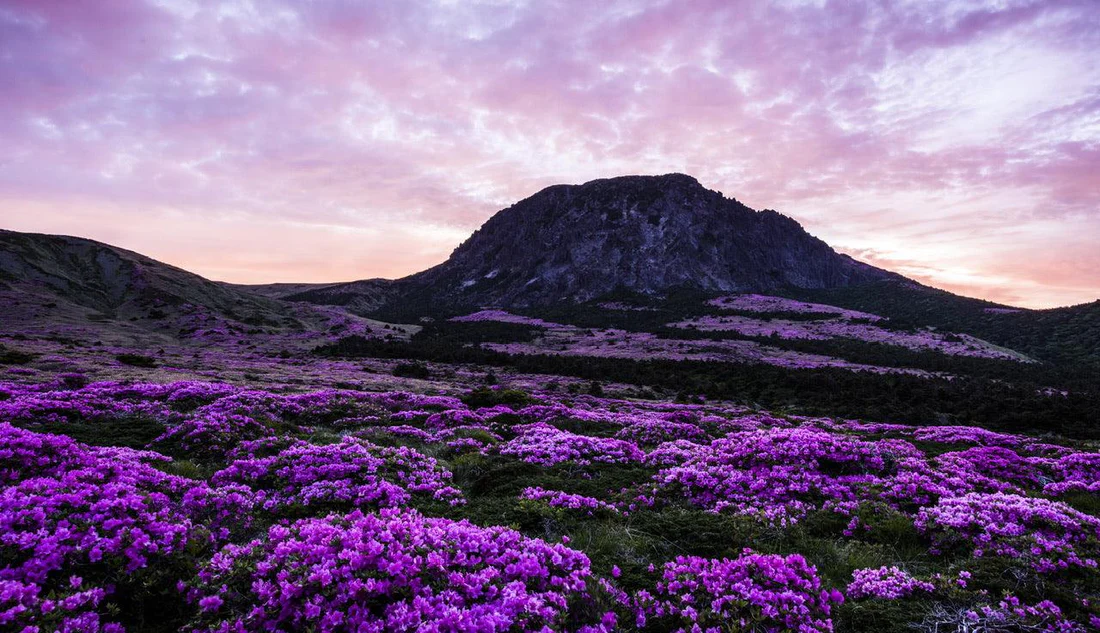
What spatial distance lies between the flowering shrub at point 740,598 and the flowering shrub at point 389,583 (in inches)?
40.7

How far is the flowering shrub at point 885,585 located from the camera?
6020 mm

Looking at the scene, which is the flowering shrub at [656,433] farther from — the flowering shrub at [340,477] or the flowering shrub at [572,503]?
the flowering shrub at [340,477]

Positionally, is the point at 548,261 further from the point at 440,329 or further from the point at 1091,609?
the point at 1091,609

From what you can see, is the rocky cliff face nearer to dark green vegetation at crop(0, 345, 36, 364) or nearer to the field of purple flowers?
dark green vegetation at crop(0, 345, 36, 364)

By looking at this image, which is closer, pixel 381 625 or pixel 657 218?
pixel 381 625

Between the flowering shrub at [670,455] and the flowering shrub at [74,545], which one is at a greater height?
the flowering shrub at [74,545]

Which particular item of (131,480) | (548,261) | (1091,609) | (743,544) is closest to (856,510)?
(743,544)

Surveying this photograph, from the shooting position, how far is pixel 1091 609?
17.9ft

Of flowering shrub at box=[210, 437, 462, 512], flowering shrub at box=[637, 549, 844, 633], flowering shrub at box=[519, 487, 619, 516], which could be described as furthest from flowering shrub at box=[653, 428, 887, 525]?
flowering shrub at box=[210, 437, 462, 512]

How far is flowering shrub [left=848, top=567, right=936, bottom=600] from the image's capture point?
237 inches

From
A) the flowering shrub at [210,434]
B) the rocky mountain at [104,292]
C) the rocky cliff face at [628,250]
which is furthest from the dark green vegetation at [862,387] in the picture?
the rocky cliff face at [628,250]

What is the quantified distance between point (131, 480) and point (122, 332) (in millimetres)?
69382

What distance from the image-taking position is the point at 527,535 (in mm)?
7941

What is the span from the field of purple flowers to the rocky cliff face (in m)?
119
